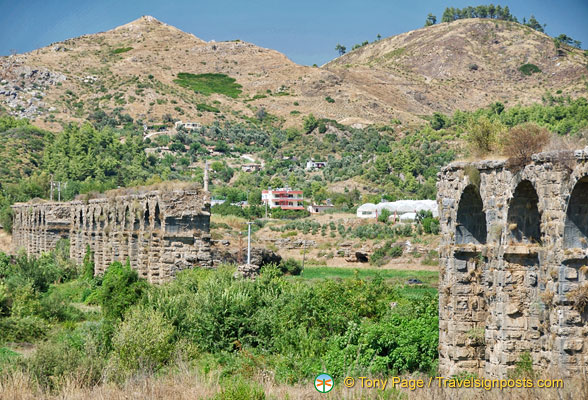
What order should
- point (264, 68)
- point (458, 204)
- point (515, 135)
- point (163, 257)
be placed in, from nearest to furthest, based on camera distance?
point (515, 135), point (458, 204), point (163, 257), point (264, 68)

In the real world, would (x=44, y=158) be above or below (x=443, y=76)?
below

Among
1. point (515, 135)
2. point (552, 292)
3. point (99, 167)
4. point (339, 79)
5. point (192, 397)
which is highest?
point (339, 79)

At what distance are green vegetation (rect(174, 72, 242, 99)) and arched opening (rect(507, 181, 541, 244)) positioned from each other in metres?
110

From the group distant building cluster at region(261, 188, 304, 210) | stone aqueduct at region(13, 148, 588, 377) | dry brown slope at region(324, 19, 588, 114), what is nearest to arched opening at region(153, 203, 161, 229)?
stone aqueduct at region(13, 148, 588, 377)

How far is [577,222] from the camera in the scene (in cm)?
1008

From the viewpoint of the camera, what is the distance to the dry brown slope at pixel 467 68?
385 feet

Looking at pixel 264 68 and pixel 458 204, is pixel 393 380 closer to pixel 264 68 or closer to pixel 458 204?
pixel 458 204

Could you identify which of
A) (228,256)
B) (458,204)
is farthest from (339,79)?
(458,204)

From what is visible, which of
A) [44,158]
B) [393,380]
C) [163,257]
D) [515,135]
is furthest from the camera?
[44,158]

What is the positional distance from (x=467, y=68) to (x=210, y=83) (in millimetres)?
42823

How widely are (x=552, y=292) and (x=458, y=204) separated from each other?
325cm

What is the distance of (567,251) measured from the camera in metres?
9.95

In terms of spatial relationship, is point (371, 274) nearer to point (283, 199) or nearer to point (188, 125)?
point (283, 199)

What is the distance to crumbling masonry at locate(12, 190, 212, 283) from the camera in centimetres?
2181
